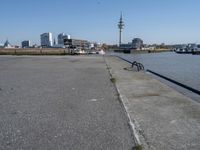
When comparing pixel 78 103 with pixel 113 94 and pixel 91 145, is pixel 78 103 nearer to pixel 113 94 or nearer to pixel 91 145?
pixel 113 94

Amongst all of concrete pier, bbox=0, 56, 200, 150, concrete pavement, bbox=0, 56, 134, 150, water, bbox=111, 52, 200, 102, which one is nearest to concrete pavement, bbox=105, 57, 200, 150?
concrete pier, bbox=0, 56, 200, 150

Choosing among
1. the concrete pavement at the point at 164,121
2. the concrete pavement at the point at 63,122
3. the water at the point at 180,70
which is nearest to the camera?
the concrete pavement at the point at 63,122

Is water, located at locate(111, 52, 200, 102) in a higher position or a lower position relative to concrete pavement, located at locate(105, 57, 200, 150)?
lower

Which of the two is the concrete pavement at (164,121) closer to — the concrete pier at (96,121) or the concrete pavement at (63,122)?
the concrete pier at (96,121)

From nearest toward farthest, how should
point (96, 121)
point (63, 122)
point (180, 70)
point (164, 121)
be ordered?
point (63, 122)
point (96, 121)
point (164, 121)
point (180, 70)

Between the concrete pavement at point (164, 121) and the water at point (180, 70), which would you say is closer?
the concrete pavement at point (164, 121)

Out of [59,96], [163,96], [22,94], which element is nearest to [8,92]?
[22,94]

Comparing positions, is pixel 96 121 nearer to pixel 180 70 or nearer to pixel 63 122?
pixel 63 122

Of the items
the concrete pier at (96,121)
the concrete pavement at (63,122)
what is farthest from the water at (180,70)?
the concrete pavement at (63,122)

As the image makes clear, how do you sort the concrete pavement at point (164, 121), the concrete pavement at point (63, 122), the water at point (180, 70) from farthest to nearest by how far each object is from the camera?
the water at point (180, 70) → the concrete pavement at point (164, 121) → the concrete pavement at point (63, 122)

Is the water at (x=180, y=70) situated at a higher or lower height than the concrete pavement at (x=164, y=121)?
lower

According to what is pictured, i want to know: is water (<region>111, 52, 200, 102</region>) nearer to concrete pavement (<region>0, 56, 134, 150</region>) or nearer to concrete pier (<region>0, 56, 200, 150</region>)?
concrete pier (<region>0, 56, 200, 150</region>)

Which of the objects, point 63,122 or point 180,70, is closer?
point 63,122

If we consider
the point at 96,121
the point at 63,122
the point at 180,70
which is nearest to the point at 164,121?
the point at 96,121
